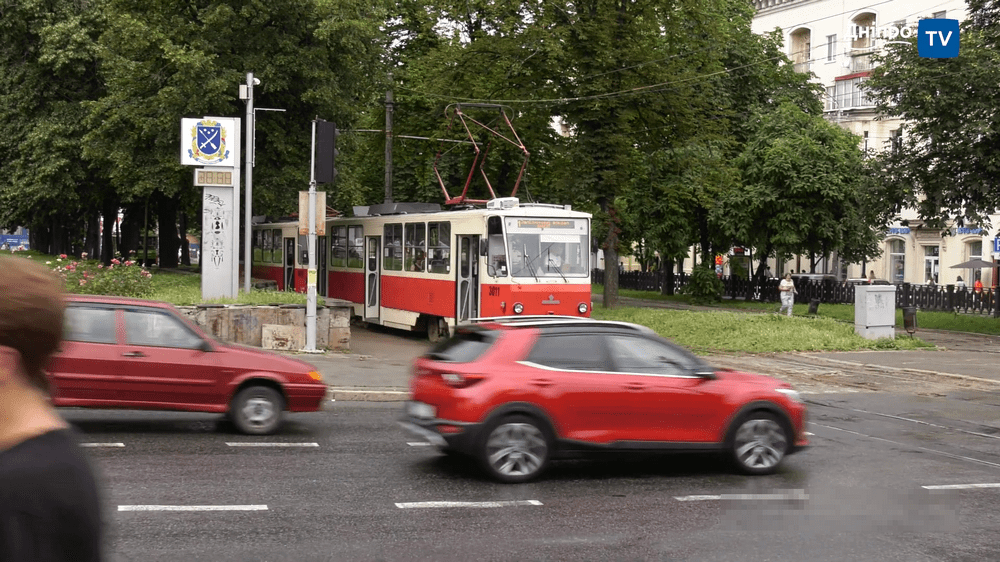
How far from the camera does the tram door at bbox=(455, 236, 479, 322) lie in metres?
24.5


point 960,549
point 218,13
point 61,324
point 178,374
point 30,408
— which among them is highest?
point 218,13

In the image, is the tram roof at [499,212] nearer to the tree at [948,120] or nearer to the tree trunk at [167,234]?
the tree at [948,120]

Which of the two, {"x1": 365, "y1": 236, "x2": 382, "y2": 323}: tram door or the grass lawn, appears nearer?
{"x1": 365, "y1": 236, "x2": 382, "y2": 323}: tram door

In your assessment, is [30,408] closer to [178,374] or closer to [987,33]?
[178,374]

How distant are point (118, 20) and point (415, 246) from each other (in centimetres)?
1198

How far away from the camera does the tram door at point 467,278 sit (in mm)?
24531

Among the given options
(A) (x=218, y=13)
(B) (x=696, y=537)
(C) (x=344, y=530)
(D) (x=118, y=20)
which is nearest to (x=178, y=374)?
(C) (x=344, y=530)

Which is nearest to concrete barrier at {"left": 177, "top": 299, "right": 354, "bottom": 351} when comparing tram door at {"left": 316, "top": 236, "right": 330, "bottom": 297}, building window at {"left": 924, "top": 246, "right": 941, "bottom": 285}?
tram door at {"left": 316, "top": 236, "right": 330, "bottom": 297}

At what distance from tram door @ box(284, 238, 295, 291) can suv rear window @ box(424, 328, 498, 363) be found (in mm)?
25262

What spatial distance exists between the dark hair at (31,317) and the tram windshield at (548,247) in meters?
21.1

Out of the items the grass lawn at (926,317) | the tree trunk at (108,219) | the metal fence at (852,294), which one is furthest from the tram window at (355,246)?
the tree trunk at (108,219)

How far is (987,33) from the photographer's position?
33719 millimetres

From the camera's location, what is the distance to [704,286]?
165 feet

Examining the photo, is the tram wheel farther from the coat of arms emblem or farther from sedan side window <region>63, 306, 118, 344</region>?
sedan side window <region>63, 306, 118, 344</region>
